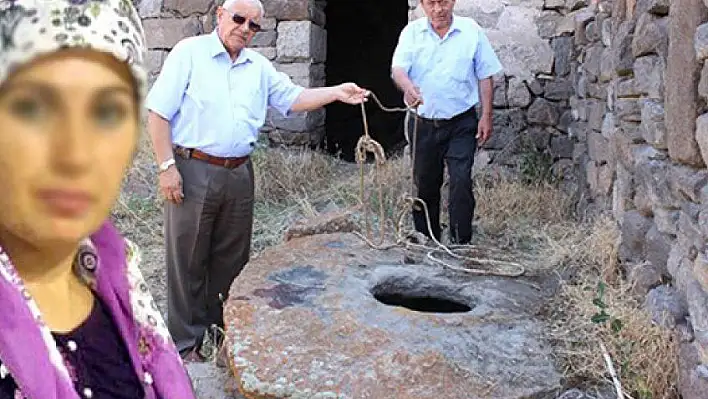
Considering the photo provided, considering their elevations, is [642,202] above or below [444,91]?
below

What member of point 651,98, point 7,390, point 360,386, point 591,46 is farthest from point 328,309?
point 591,46

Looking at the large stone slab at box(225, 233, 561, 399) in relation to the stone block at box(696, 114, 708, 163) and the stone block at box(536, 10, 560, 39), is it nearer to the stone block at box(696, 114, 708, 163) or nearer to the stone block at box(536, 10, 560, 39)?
the stone block at box(696, 114, 708, 163)

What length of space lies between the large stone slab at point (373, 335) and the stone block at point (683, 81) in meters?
0.70

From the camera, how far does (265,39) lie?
6.28 meters

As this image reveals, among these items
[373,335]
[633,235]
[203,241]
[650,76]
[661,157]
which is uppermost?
[650,76]

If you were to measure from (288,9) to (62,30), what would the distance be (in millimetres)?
5645

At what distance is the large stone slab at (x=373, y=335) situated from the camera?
213 cm

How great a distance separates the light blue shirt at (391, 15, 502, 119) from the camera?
4520 millimetres

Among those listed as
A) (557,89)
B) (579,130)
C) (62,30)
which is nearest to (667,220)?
(62,30)

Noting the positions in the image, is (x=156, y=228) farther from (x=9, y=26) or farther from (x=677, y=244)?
(x=9, y=26)

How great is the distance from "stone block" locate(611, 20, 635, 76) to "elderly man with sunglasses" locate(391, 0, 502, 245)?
104cm

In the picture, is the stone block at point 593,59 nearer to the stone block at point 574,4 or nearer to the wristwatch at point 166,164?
the stone block at point 574,4

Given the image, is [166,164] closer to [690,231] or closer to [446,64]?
[446,64]

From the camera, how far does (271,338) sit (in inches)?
92.3
